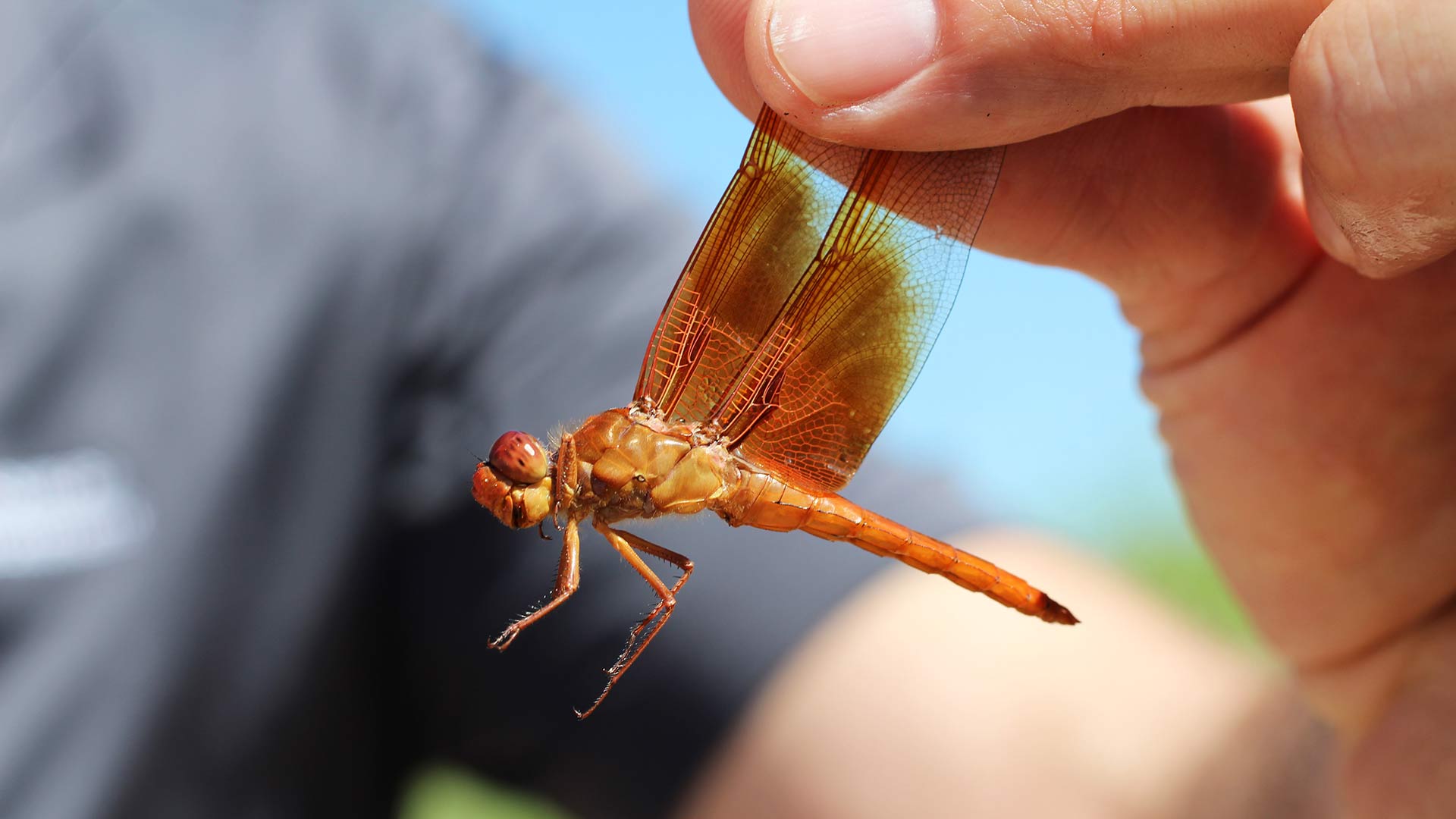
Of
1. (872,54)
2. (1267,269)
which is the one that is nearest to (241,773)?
(872,54)

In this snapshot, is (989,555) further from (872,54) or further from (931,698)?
(872,54)

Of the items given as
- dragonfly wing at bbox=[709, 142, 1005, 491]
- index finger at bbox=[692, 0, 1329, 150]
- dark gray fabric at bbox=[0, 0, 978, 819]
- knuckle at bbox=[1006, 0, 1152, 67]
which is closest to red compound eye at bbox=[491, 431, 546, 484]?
dragonfly wing at bbox=[709, 142, 1005, 491]

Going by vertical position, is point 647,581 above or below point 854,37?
below

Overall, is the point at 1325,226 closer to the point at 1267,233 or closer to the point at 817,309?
the point at 1267,233

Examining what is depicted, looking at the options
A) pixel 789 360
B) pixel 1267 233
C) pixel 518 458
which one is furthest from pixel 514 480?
pixel 1267 233

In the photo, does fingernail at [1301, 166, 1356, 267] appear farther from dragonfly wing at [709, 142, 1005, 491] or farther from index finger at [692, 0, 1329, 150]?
dragonfly wing at [709, 142, 1005, 491]

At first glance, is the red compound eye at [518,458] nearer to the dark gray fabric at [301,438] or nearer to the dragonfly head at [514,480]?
the dragonfly head at [514,480]
